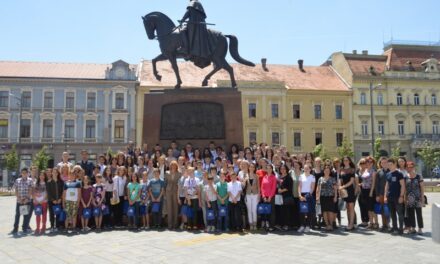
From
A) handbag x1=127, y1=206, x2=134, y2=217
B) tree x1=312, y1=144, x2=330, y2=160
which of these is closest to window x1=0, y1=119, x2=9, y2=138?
tree x1=312, y1=144, x2=330, y2=160

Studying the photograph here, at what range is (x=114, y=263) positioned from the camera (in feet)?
20.3

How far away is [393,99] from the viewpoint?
48219 millimetres

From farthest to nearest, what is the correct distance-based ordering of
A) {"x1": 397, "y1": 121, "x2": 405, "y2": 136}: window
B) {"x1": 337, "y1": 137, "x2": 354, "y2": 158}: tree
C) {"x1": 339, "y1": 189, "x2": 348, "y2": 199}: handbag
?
{"x1": 397, "y1": 121, "x2": 405, "y2": 136}: window
{"x1": 337, "y1": 137, "x2": 354, "y2": 158}: tree
{"x1": 339, "y1": 189, "x2": 348, "y2": 199}: handbag

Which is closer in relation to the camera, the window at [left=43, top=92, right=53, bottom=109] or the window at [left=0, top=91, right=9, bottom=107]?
the window at [left=0, top=91, right=9, bottom=107]

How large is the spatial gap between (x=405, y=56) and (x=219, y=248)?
50519 mm

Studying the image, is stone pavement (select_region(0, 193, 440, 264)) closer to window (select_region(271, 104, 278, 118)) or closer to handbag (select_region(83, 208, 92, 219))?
handbag (select_region(83, 208, 92, 219))

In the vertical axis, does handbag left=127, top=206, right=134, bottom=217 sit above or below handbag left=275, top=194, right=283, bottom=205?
below

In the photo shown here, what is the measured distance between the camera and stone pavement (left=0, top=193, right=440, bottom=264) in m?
6.43

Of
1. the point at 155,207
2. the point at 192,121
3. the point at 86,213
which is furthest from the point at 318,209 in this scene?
the point at 86,213

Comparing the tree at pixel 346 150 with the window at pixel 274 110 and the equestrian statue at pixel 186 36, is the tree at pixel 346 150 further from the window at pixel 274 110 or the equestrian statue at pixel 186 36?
the equestrian statue at pixel 186 36

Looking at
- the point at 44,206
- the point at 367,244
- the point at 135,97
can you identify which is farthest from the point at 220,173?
the point at 135,97

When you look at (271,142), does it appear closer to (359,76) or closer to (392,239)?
(359,76)

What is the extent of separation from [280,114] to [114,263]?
40.9m

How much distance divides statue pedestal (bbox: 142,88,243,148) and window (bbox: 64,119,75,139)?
3264cm
